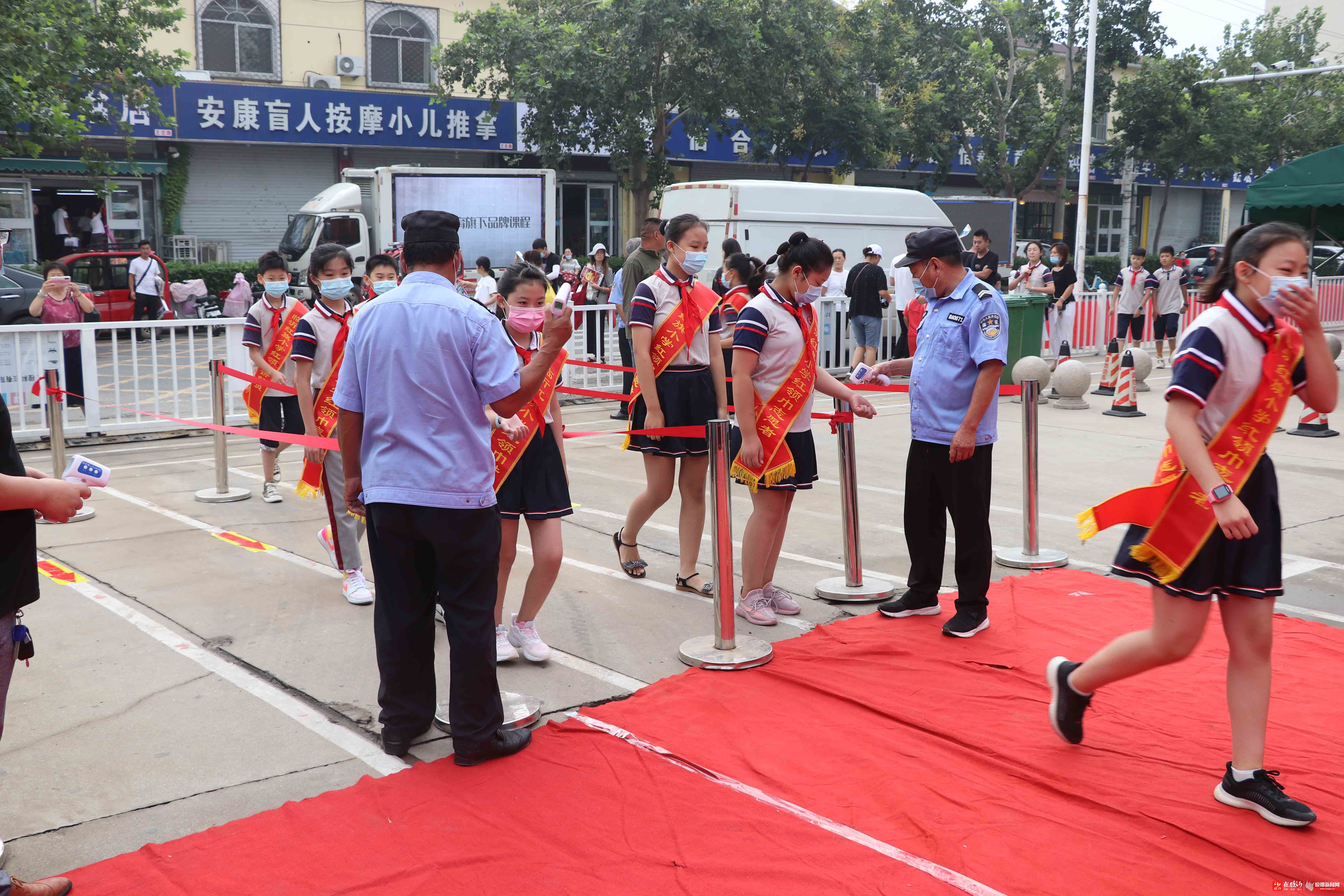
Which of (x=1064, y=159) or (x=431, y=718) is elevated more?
(x=1064, y=159)

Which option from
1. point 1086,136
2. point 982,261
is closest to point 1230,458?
point 982,261

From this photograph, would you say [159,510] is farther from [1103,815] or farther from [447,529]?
[1103,815]

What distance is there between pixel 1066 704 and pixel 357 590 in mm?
3504

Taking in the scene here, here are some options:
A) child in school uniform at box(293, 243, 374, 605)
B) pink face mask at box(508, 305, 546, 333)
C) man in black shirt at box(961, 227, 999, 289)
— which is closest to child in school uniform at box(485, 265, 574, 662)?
pink face mask at box(508, 305, 546, 333)

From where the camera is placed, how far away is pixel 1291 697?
445 centimetres

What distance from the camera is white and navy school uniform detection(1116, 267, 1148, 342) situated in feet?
53.1

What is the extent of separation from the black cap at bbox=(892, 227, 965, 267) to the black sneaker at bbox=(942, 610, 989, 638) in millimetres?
1629

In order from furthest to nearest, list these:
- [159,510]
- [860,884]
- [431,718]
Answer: [159,510]
[431,718]
[860,884]

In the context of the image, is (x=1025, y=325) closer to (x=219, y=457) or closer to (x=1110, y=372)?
(x=1110, y=372)

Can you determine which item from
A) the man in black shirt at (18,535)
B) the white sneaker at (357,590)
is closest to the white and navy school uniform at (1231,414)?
the man in black shirt at (18,535)

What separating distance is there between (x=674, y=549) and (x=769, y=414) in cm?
175

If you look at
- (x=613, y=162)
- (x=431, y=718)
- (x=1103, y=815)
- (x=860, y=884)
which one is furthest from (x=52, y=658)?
(x=613, y=162)

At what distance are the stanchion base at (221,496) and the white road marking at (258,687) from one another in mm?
2168

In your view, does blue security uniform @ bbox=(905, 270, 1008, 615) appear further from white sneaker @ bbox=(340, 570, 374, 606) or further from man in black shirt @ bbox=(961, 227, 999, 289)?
man in black shirt @ bbox=(961, 227, 999, 289)
